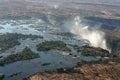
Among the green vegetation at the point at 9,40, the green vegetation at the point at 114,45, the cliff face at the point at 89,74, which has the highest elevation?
the green vegetation at the point at 9,40

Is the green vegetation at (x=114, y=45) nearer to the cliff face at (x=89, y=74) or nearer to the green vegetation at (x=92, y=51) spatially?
the green vegetation at (x=92, y=51)

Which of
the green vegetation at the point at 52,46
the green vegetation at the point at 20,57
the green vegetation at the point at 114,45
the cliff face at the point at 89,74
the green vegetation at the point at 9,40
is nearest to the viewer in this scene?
the cliff face at the point at 89,74

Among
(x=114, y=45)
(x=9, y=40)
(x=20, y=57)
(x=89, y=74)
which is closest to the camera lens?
(x=89, y=74)

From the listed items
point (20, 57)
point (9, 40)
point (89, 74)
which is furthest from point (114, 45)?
point (9, 40)

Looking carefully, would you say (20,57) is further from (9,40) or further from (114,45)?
(114,45)

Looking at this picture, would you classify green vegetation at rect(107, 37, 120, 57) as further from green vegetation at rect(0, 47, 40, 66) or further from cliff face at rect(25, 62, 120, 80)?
green vegetation at rect(0, 47, 40, 66)

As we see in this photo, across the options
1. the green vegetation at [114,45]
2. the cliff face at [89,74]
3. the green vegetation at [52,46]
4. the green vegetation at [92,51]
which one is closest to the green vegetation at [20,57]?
the green vegetation at [52,46]

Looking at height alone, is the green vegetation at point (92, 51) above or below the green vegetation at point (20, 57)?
below
